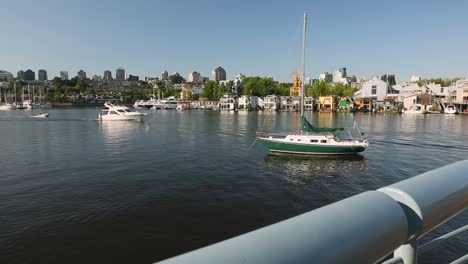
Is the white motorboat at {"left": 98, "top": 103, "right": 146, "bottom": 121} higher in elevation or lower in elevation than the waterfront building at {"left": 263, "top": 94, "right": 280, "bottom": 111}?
lower

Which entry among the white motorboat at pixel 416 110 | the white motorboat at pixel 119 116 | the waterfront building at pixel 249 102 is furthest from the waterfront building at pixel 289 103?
the white motorboat at pixel 119 116

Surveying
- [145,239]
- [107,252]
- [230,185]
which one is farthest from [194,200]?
[107,252]

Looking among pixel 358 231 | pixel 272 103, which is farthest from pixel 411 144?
pixel 272 103

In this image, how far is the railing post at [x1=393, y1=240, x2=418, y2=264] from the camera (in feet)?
5.81

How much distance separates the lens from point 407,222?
162 cm

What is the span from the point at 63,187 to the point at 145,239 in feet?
36.7

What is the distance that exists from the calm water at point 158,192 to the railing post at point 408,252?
40.7 feet

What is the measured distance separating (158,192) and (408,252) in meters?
20.5

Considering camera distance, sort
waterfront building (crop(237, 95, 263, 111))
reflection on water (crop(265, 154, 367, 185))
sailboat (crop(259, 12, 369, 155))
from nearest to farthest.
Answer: reflection on water (crop(265, 154, 367, 185)) → sailboat (crop(259, 12, 369, 155)) → waterfront building (crop(237, 95, 263, 111))

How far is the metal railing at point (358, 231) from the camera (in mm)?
1309

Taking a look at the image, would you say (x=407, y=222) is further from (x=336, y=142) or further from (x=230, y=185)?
(x=336, y=142)

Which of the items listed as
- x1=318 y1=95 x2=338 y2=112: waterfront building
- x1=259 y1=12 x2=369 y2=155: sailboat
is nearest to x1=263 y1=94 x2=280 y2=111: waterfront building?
Result: x1=318 y1=95 x2=338 y2=112: waterfront building

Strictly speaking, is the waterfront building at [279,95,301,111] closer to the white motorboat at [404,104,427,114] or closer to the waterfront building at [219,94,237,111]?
the waterfront building at [219,94,237,111]

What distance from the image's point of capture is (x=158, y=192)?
2102 cm
